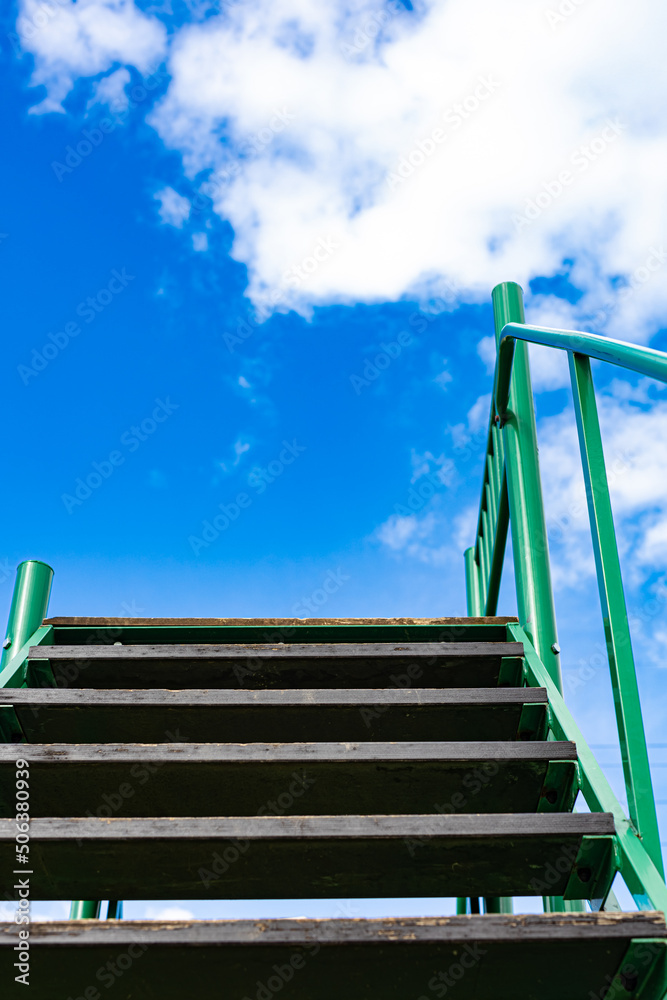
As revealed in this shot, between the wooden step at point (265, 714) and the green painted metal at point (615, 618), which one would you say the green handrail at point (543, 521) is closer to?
the green painted metal at point (615, 618)

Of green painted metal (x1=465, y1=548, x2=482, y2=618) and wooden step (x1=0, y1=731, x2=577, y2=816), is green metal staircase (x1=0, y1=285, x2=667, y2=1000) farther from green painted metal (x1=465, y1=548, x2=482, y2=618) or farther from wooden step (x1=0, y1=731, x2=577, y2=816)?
green painted metal (x1=465, y1=548, x2=482, y2=618)

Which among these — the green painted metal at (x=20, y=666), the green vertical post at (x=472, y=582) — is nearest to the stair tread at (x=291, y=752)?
the green painted metal at (x=20, y=666)

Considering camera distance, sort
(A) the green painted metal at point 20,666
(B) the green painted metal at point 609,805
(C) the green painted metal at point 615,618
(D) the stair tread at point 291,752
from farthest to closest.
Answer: (A) the green painted metal at point 20,666 → (D) the stair tread at point 291,752 → (C) the green painted metal at point 615,618 → (B) the green painted metal at point 609,805

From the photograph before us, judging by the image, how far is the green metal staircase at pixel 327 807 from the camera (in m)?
1.33

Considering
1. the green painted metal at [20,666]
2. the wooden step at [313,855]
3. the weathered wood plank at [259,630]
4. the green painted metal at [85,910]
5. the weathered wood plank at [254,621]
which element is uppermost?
the weathered wood plank at [254,621]

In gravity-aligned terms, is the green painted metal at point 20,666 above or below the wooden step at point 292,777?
above

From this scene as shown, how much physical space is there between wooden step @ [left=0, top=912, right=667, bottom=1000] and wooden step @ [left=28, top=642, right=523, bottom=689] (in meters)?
1.04

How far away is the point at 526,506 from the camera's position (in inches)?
121

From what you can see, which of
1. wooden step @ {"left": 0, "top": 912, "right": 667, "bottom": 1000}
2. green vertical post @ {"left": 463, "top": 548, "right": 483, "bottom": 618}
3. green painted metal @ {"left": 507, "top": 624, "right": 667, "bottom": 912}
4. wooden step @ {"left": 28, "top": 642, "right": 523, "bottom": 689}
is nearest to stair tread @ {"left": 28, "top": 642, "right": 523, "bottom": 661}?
wooden step @ {"left": 28, "top": 642, "right": 523, "bottom": 689}

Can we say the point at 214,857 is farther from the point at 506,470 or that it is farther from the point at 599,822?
the point at 506,470

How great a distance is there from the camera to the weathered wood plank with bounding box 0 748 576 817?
5.97 feet

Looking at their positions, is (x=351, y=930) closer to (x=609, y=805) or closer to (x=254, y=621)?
(x=609, y=805)

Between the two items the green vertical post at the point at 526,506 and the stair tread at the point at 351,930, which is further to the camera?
the green vertical post at the point at 526,506

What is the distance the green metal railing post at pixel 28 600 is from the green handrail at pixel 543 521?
1790mm
